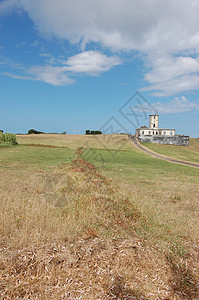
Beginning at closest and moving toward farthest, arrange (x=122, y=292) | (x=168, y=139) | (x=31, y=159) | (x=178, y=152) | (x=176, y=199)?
(x=122, y=292)
(x=176, y=199)
(x=31, y=159)
(x=178, y=152)
(x=168, y=139)

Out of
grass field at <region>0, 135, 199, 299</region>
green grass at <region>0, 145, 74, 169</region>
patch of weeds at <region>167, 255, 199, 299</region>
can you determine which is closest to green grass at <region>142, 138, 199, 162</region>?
green grass at <region>0, 145, 74, 169</region>

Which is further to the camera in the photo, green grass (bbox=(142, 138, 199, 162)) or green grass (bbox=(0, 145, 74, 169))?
green grass (bbox=(142, 138, 199, 162))

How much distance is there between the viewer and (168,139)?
81750mm

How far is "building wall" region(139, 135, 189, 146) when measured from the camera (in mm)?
80375

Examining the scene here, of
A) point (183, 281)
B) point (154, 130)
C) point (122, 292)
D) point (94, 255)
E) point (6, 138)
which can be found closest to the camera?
point (122, 292)

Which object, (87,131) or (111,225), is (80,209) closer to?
(111,225)

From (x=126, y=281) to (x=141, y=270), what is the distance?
43 centimetres

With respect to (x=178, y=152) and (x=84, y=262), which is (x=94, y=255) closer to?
(x=84, y=262)

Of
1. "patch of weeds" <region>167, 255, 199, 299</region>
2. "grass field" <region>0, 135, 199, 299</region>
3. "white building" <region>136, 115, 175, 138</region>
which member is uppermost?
"white building" <region>136, 115, 175, 138</region>

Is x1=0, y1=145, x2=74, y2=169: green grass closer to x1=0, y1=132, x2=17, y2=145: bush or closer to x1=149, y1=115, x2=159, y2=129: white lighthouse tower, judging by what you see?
x1=0, y1=132, x2=17, y2=145: bush

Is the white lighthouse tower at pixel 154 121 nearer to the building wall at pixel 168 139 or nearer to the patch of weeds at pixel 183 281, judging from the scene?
the building wall at pixel 168 139

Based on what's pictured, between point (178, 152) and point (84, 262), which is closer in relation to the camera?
point (84, 262)

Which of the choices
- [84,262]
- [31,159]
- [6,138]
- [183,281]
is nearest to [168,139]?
[6,138]

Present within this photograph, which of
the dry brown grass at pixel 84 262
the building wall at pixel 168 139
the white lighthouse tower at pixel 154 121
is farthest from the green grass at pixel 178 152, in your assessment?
the dry brown grass at pixel 84 262
